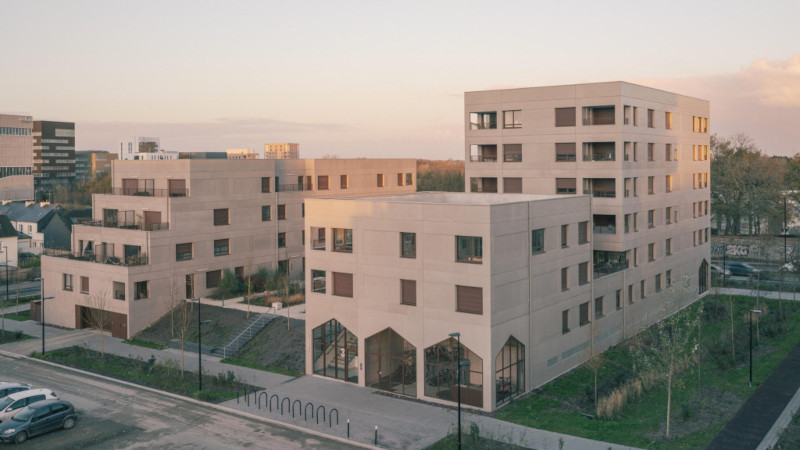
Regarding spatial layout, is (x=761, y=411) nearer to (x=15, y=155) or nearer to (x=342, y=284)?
(x=342, y=284)

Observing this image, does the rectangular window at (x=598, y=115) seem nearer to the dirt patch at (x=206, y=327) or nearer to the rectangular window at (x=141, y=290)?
the dirt patch at (x=206, y=327)

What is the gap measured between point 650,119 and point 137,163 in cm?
4051

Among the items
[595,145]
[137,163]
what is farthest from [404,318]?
[137,163]

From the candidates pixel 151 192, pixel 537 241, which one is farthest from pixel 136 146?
pixel 537 241

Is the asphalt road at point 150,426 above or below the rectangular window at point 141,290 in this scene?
below

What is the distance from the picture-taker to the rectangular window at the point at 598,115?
1861 inches

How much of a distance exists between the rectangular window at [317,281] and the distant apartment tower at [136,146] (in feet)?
318

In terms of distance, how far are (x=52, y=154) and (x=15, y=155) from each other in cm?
5569

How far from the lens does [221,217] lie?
5581cm

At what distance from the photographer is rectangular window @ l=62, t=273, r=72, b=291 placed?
52841 millimetres

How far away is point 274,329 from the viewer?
44688mm

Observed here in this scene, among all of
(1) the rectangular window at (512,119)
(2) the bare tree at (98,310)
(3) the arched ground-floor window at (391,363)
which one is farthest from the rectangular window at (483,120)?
(2) the bare tree at (98,310)

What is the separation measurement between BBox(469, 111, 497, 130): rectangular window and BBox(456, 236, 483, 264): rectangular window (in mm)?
21078

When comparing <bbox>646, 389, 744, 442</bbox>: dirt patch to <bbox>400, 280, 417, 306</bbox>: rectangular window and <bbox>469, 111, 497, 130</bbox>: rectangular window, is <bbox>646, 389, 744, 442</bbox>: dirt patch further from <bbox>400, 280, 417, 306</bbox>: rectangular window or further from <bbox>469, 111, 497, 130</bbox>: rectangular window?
<bbox>469, 111, 497, 130</bbox>: rectangular window
